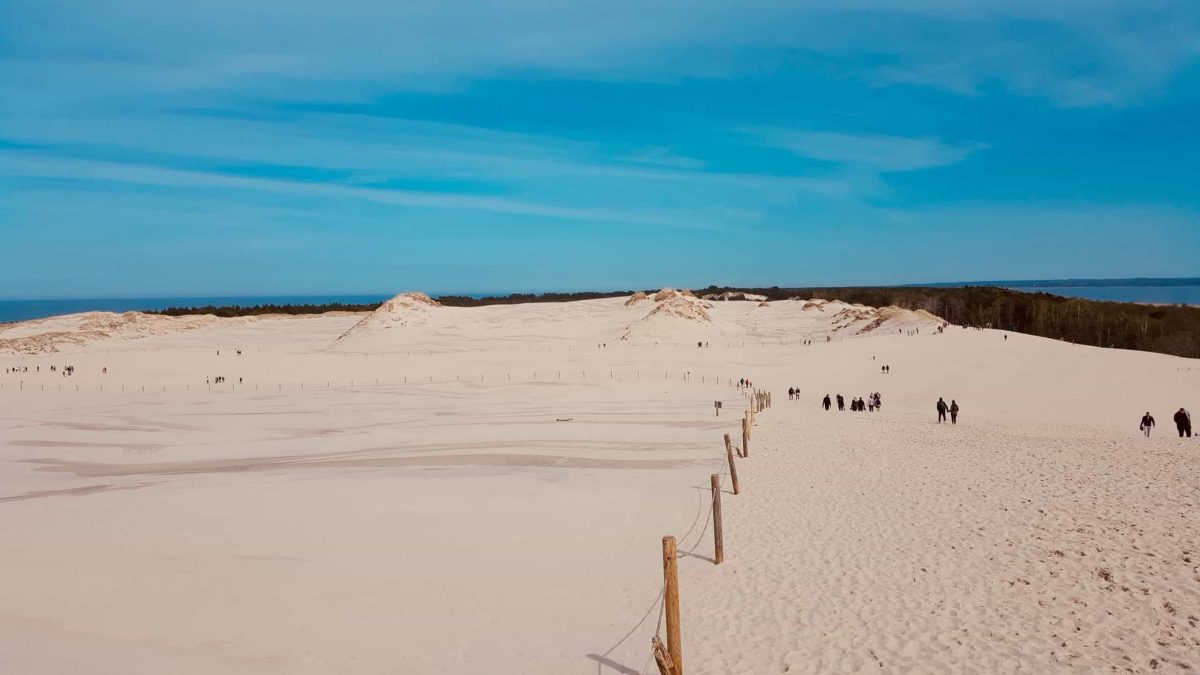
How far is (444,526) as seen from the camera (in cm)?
1541

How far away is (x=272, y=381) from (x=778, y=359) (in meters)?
38.1

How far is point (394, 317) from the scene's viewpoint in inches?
3157

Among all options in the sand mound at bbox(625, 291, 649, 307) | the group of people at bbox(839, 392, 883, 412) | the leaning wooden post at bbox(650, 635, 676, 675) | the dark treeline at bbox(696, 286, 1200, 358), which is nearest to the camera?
the leaning wooden post at bbox(650, 635, 676, 675)

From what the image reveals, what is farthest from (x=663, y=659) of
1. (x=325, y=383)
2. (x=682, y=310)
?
(x=682, y=310)

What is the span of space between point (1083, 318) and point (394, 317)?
275ft

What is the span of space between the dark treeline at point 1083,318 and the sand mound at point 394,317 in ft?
212

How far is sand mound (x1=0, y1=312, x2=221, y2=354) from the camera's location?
7294 cm

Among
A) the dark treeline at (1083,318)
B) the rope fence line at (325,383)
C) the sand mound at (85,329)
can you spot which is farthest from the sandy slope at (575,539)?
the dark treeline at (1083,318)

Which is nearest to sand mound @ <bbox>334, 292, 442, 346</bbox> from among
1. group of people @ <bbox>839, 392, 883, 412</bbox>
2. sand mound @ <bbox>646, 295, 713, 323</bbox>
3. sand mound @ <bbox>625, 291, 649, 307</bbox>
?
sand mound @ <bbox>646, 295, 713, 323</bbox>

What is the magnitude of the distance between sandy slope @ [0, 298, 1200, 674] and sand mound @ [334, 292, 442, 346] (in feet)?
124

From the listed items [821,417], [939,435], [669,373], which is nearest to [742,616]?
[939,435]

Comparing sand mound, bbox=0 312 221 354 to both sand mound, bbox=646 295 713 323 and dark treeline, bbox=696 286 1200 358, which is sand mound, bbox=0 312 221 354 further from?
dark treeline, bbox=696 286 1200 358

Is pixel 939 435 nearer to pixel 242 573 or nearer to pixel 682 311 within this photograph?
pixel 242 573

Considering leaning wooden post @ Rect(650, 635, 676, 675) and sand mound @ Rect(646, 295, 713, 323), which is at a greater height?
sand mound @ Rect(646, 295, 713, 323)
